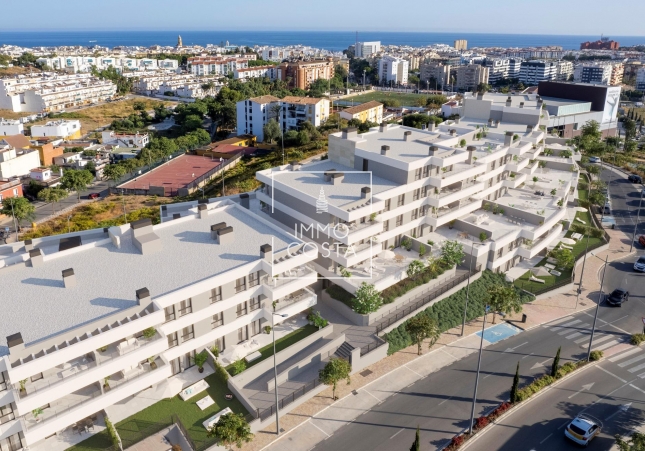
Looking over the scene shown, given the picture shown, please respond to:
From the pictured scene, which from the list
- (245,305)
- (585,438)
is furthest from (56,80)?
(585,438)

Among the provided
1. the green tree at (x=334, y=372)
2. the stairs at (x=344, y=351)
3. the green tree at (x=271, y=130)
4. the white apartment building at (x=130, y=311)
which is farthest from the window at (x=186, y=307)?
the green tree at (x=271, y=130)

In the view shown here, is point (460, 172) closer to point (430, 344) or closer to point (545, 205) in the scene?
point (545, 205)

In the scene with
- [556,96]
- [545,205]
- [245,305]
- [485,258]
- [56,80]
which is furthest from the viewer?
[56,80]

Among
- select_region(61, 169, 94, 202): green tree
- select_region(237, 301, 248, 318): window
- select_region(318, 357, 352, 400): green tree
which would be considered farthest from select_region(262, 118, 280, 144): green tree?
select_region(318, 357, 352, 400): green tree

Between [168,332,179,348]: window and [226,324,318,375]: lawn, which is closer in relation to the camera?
[168,332,179,348]: window

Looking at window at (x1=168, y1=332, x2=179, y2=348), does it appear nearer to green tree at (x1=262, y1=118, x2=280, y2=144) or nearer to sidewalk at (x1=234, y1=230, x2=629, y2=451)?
sidewalk at (x1=234, y1=230, x2=629, y2=451)

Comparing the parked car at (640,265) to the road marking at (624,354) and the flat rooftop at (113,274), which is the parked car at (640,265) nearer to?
the road marking at (624,354)

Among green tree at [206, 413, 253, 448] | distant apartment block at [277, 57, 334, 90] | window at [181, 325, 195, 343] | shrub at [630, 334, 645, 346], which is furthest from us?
distant apartment block at [277, 57, 334, 90]
